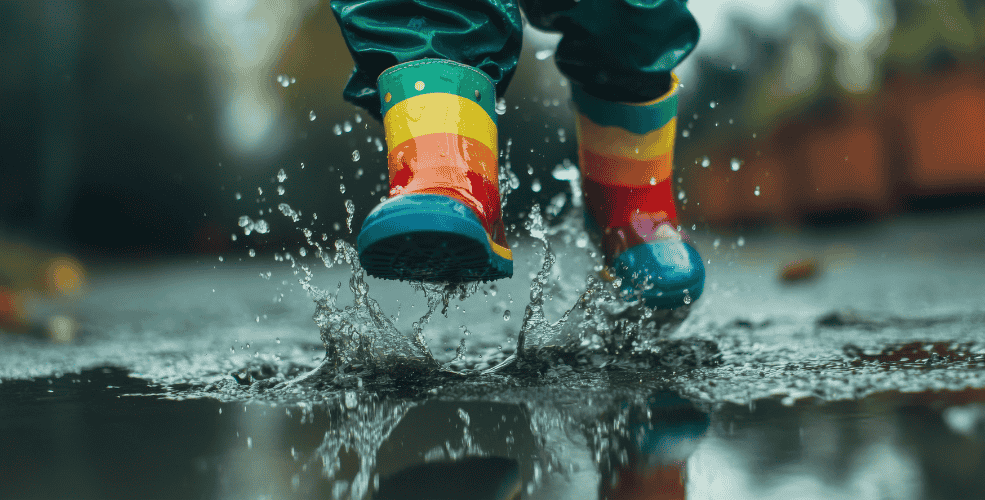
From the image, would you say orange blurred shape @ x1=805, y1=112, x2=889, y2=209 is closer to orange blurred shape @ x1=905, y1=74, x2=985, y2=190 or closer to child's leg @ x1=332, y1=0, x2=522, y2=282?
orange blurred shape @ x1=905, y1=74, x2=985, y2=190

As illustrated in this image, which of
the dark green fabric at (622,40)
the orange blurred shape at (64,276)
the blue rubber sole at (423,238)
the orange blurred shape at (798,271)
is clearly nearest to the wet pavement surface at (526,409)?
the blue rubber sole at (423,238)

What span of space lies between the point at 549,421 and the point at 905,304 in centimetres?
114

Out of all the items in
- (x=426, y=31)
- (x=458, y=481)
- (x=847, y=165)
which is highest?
(x=847, y=165)

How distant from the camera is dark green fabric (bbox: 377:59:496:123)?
70 centimetres

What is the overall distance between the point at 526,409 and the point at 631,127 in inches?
18.6

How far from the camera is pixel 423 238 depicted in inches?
23.7

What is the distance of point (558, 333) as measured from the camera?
0.82 m

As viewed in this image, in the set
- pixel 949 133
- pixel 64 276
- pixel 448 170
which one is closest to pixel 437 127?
pixel 448 170

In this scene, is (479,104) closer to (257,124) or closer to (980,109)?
(257,124)

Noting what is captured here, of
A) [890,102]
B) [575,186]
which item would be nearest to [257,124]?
[575,186]

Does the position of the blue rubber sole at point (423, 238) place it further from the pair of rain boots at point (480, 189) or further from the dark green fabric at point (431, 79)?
the dark green fabric at point (431, 79)

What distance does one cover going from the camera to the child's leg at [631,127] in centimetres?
83

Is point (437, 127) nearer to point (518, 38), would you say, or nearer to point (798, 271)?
point (518, 38)

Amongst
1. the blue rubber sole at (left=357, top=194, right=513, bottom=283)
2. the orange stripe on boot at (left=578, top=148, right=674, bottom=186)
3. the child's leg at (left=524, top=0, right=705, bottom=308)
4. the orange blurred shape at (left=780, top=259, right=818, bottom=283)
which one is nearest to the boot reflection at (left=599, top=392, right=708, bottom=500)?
the blue rubber sole at (left=357, top=194, right=513, bottom=283)
